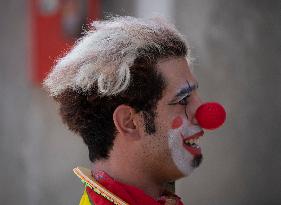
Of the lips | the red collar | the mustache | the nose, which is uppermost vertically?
the nose

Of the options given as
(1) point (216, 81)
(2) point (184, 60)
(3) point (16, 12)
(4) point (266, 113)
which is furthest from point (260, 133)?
(3) point (16, 12)

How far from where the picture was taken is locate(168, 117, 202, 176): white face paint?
2.38 metres

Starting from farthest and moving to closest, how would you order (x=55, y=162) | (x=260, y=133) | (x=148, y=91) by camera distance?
(x=55, y=162)
(x=260, y=133)
(x=148, y=91)

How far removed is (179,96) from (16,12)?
4.13 m

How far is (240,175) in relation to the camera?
369 cm

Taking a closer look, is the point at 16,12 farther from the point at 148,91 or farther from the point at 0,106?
the point at 148,91

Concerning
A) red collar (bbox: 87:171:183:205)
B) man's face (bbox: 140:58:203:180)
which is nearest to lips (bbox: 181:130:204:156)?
man's face (bbox: 140:58:203:180)

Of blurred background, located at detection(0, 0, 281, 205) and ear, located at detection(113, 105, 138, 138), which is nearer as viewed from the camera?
ear, located at detection(113, 105, 138, 138)

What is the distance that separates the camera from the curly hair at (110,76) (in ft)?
7.67

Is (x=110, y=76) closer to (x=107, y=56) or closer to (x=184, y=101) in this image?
(x=107, y=56)

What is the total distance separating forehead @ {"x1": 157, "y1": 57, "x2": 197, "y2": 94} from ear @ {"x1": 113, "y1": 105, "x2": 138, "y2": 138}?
16cm

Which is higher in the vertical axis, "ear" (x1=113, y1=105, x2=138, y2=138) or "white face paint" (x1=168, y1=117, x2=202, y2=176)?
"ear" (x1=113, y1=105, x2=138, y2=138)

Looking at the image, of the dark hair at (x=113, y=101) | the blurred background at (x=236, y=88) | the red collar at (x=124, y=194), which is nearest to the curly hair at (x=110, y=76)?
the dark hair at (x=113, y=101)

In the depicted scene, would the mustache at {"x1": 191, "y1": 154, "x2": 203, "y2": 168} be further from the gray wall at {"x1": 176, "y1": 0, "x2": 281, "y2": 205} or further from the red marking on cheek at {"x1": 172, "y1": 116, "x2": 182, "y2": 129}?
the gray wall at {"x1": 176, "y1": 0, "x2": 281, "y2": 205}
